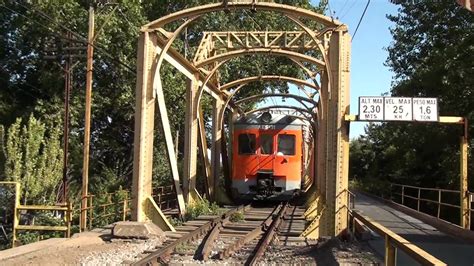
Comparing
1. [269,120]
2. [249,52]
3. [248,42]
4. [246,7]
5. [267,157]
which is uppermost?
[248,42]

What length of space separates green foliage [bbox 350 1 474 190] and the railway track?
7412 mm

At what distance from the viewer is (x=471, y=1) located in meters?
7.48

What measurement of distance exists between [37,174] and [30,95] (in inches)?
332

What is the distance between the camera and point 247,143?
2227 centimetres

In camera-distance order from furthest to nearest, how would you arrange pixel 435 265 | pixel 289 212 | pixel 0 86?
pixel 0 86
pixel 289 212
pixel 435 265

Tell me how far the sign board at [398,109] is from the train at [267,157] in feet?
31.7

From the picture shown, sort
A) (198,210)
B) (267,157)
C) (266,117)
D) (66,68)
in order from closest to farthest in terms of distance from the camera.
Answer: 1. (198,210)
2. (267,157)
3. (266,117)
4. (66,68)

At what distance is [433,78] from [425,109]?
48.2ft

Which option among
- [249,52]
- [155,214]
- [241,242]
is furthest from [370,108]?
[249,52]

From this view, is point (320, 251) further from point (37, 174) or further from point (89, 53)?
point (37, 174)

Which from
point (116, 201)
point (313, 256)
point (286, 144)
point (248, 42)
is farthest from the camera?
point (286, 144)

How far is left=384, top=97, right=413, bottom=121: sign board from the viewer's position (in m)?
12.4

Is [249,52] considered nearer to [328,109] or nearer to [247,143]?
[247,143]

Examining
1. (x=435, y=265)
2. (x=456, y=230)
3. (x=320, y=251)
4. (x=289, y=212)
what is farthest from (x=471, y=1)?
(x=289, y=212)
